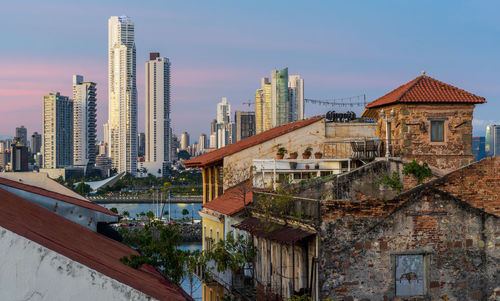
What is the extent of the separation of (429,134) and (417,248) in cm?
1245

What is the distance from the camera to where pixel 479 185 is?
2217 centimetres

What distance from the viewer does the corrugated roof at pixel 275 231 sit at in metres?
21.1

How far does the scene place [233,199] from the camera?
3316 cm

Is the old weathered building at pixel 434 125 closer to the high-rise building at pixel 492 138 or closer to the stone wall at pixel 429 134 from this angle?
the stone wall at pixel 429 134

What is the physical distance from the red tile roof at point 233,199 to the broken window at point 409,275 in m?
9.59

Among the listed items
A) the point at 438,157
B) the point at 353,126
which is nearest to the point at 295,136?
the point at 353,126

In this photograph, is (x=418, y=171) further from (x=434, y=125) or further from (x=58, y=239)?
(x=58, y=239)

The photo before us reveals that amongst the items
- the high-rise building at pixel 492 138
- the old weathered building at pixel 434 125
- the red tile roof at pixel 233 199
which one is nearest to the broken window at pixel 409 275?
the red tile roof at pixel 233 199

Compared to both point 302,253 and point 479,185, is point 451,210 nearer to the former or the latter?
point 479,185

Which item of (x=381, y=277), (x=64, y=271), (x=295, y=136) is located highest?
(x=295, y=136)

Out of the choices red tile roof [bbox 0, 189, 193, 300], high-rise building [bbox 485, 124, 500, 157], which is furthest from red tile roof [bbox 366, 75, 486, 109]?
high-rise building [bbox 485, 124, 500, 157]

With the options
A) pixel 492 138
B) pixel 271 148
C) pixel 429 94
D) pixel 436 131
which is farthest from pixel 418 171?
pixel 492 138

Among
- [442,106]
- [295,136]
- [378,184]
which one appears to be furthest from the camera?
[295,136]

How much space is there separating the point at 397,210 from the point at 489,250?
131 inches
